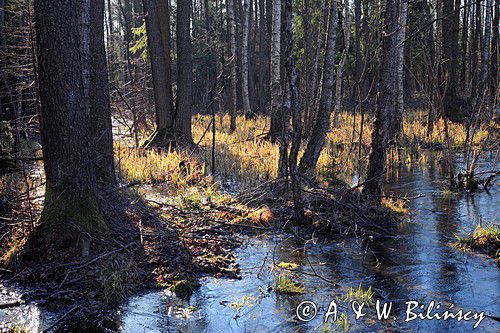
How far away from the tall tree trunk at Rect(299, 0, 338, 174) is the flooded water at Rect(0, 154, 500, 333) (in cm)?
284

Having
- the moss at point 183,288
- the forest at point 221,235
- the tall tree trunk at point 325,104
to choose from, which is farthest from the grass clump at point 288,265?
the tall tree trunk at point 325,104

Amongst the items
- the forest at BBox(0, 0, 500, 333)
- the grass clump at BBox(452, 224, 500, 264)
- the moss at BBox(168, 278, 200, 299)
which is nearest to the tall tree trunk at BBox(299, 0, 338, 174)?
the forest at BBox(0, 0, 500, 333)

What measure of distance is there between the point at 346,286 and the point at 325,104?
5159 millimetres

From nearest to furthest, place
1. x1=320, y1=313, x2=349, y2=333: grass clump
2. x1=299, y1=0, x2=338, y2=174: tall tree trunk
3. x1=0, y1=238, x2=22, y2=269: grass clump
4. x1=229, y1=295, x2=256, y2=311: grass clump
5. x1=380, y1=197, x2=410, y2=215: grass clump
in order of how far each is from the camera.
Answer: x1=320, y1=313, x2=349, y2=333: grass clump → x1=229, y1=295, x2=256, y2=311: grass clump → x1=0, y1=238, x2=22, y2=269: grass clump → x1=380, y1=197, x2=410, y2=215: grass clump → x1=299, y1=0, x2=338, y2=174: tall tree trunk

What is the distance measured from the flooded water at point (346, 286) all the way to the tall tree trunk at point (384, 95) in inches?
42.9

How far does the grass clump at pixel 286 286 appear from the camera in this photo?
5586 millimetres

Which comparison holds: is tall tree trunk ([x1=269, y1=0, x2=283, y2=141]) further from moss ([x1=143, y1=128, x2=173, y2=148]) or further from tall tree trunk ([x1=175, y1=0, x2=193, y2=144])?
moss ([x1=143, y1=128, x2=173, y2=148])

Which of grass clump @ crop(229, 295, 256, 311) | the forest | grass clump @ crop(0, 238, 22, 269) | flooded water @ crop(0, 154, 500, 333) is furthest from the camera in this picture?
grass clump @ crop(0, 238, 22, 269)

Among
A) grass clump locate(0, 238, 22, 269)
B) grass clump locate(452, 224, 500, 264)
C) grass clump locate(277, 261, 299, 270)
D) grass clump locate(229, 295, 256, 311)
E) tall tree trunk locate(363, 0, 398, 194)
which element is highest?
tall tree trunk locate(363, 0, 398, 194)

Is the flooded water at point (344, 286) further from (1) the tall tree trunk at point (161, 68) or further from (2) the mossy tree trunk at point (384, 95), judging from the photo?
(1) the tall tree trunk at point (161, 68)

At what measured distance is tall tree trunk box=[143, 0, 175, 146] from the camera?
1454 centimetres

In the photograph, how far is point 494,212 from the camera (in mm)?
8406

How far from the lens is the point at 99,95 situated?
8930 millimetres

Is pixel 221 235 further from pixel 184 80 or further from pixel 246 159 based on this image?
pixel 184 80
